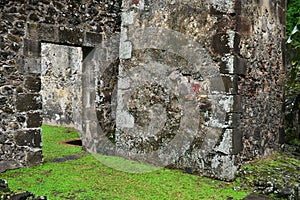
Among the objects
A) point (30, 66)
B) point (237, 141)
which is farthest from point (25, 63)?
point (237, 141)

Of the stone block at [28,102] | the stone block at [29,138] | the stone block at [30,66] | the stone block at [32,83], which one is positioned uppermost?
the stone block at [30,66]

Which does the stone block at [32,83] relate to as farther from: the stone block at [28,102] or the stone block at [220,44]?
the stone block at [220,44]

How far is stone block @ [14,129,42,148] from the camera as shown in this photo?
178 inches

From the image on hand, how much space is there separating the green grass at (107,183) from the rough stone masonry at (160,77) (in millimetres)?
227

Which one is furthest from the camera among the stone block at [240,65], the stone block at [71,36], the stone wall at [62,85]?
the stone wall at [62,85]

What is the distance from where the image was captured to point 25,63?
4523mm

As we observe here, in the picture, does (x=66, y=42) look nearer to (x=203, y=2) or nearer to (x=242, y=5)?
(x=203, y=2)

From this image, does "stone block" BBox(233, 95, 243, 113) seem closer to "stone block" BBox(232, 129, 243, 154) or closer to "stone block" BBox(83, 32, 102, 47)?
"stone block" BBox(232, 129, 243, 154)

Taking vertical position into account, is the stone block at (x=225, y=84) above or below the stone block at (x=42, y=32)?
below

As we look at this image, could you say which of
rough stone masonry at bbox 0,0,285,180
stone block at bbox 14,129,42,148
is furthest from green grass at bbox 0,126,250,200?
stone block at bbox 14,129,42,148

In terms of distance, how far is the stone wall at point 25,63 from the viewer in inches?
172

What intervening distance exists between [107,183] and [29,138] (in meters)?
1.38

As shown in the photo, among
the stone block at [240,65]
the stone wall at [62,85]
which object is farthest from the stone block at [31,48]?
the stone wall at [62,85]

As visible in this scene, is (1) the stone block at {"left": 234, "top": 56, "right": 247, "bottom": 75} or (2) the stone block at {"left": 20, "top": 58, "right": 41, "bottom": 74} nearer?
(1) the stone block at {"left": 234, "top": 56, "right": 247, "bottom": 75}
